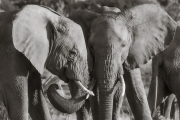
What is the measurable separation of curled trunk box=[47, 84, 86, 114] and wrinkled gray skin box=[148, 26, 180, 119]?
6.89ft

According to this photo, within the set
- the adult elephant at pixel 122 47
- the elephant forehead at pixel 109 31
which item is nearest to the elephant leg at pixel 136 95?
the adult elephant at pixel 122 47

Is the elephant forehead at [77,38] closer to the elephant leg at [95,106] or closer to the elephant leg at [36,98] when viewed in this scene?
the elephant leg at [36,98]

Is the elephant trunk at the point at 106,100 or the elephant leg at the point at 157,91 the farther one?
the elephant leg at the point at 157,91

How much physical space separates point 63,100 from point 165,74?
7.84 feet

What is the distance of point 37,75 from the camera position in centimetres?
764

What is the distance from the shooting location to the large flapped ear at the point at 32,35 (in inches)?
274

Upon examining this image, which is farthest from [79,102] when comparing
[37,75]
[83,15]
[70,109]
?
[83,15]

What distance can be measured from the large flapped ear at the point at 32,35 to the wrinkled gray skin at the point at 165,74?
2475mm

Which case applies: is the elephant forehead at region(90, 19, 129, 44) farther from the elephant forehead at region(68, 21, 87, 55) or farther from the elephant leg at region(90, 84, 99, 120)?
the elephant leg at region(90, 84, 99, 120)

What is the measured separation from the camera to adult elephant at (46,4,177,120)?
7.52 meters

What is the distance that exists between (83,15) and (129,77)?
1.04m

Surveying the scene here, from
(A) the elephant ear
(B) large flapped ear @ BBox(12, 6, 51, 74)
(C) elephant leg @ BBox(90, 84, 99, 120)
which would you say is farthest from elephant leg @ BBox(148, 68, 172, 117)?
(B) large flapped ear @ BBox(12, 6, 51, 74)

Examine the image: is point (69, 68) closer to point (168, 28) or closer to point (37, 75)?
point (37, 75)

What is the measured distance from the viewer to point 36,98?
25.2 feet
